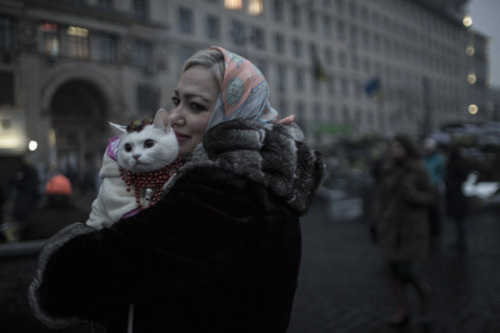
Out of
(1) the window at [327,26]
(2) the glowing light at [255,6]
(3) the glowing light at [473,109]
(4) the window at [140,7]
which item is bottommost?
(4) the window at [140,7]

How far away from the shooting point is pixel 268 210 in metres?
1.19

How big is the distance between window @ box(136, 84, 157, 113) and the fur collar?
15.7ft

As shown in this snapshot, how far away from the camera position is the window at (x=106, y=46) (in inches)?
272

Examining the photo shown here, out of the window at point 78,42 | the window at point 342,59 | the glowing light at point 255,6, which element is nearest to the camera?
the window at point 78,42

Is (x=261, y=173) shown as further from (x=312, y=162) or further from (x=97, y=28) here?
(x=97, y=28)

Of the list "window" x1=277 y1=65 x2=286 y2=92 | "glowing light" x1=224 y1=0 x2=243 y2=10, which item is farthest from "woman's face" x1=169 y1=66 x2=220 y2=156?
"window" x1=277 y1=65 x2=286 y2=92

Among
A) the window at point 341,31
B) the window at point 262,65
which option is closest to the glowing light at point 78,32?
the window at point 262,65

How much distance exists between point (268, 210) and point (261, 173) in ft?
0.39

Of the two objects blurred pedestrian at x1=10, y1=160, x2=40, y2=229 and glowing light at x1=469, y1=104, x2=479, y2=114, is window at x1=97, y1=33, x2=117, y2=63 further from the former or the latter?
glowing light at x1=469, y1=104, x2=479, y2=114

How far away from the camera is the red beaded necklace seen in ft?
4.00

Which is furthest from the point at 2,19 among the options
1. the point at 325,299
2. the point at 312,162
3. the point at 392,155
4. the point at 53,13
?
the point at 325,299

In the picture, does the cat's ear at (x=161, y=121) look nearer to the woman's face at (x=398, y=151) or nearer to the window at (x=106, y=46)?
the woman's face at (x=398, y=151)

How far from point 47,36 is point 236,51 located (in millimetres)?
7962

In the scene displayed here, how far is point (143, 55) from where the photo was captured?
26.7ft
